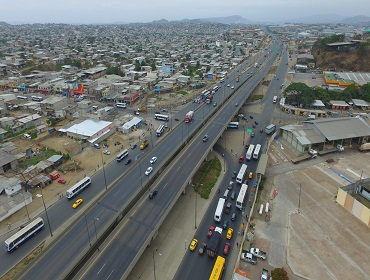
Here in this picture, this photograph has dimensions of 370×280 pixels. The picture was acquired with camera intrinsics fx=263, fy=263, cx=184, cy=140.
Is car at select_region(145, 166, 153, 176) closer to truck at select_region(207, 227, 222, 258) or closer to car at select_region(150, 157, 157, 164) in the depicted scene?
car at select_region(150, 157, 157, 164)

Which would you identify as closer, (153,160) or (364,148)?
(153,160)

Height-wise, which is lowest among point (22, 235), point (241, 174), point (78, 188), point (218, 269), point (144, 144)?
point (218, 269)

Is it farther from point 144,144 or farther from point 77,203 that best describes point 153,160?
point 77,203

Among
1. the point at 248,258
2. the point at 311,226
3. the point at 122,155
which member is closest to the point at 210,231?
the point at 248,258

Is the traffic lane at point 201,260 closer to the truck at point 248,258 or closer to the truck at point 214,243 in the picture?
the truck at point 214,243

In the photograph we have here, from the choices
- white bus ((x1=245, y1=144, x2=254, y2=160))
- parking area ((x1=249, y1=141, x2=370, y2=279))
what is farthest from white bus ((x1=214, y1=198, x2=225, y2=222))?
white bus ((x1=245, y1=144, x2=254, y2=160))

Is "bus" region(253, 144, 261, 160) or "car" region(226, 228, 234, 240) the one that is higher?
"bus" region(253, 144, 261, 160)
